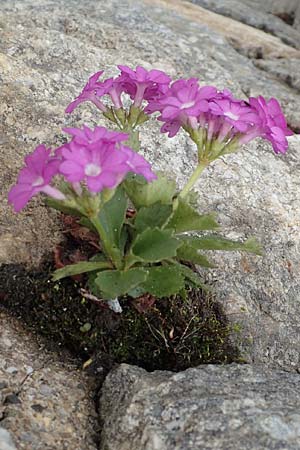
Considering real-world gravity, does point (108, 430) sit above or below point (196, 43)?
below

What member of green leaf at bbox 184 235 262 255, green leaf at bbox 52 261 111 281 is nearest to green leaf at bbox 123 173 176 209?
green leaf at bbox 184 235 262 255

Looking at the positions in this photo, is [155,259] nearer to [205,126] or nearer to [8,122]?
[205,126]

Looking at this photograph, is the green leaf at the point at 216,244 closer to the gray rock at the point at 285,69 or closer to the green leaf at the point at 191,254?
the green leaf at the point at 191,254

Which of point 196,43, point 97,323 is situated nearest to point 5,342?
point 97,323

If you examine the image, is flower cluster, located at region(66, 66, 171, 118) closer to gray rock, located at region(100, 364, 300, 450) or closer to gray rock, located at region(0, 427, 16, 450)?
gray rock, located at region(100, 364, 300, 450)

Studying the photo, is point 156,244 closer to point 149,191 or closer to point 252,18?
point 149,191
